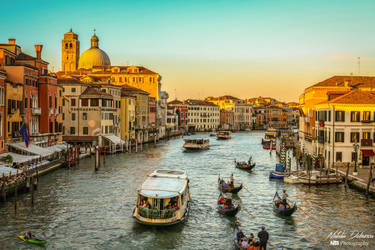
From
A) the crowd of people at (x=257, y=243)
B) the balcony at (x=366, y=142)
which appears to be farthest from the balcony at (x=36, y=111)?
the balcony at (x=366, y=142)

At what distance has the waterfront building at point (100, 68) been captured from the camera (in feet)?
270

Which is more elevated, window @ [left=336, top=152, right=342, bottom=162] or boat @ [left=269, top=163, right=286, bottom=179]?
window @ [left=336, top=152, right=342, bottom=162]

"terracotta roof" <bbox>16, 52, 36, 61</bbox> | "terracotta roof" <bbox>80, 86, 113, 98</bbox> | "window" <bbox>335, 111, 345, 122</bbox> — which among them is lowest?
"window" <bbox>335, 111, 345, 122</bbox>

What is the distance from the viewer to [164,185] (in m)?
20.0

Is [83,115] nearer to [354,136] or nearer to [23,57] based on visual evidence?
[23,57]

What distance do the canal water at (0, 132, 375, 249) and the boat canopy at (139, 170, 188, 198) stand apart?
1472mm

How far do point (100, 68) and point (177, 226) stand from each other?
71083mm

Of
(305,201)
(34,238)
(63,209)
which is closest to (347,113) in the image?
(305,201)

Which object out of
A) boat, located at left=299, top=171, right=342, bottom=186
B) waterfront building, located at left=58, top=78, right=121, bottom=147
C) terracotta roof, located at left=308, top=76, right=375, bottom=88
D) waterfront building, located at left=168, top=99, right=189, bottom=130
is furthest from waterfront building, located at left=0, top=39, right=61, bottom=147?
Result: waterfront building, located at left=168, top=99, right=189, bottom=130

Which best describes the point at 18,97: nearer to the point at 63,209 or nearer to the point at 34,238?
the point at 63,209

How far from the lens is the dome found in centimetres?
8850

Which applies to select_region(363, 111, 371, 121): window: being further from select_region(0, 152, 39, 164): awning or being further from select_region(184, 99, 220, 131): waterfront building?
select_region(184, 99, 220, 131): waterfront building

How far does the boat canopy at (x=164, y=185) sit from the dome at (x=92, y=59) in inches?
2720

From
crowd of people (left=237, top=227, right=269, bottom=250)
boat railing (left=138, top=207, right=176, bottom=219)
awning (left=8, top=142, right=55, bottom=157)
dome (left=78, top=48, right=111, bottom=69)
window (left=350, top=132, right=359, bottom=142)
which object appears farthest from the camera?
dome (left=78, top=48, right=111, bottom=69)
